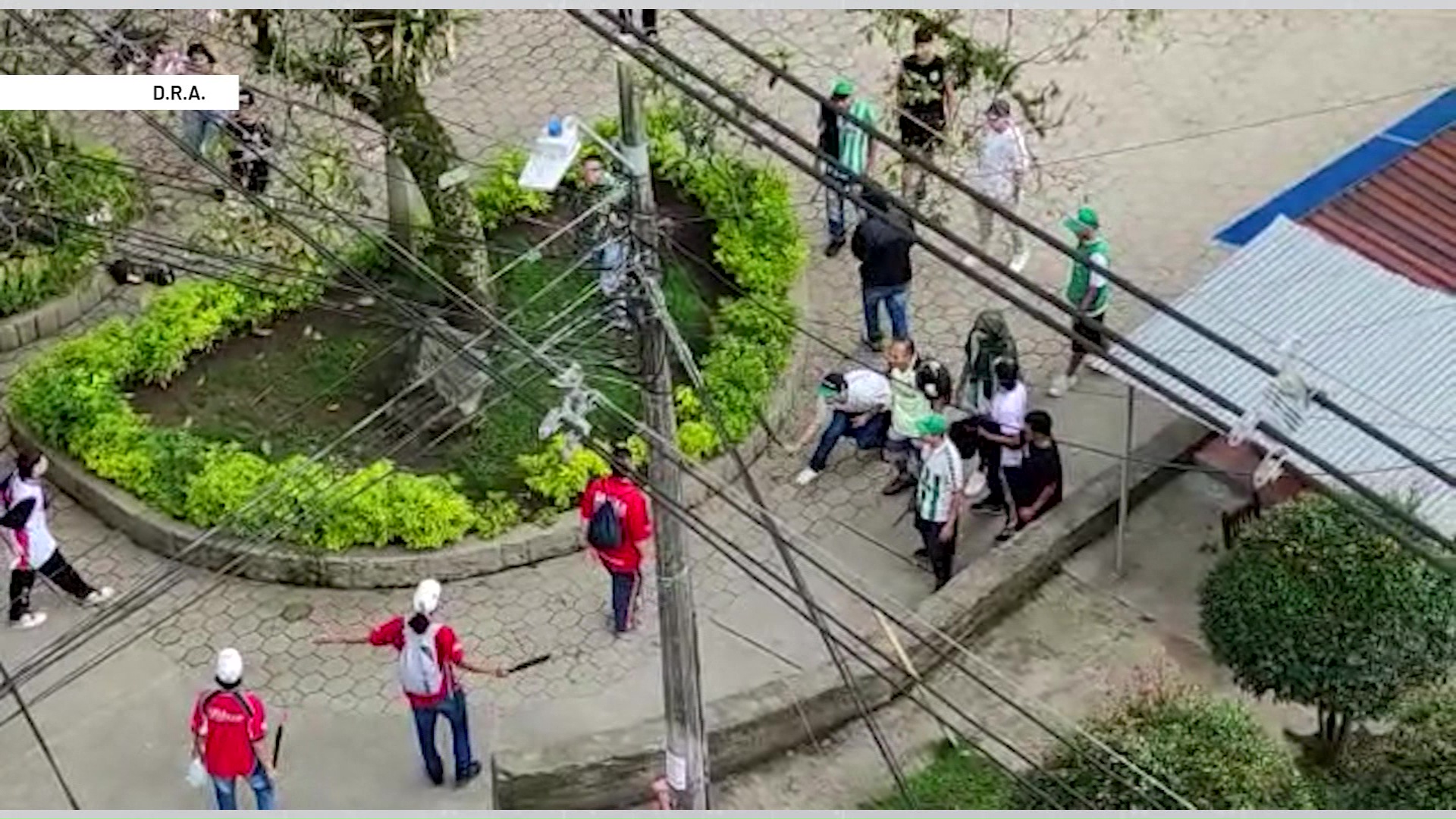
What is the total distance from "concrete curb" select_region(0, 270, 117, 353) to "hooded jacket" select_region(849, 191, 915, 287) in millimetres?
4648

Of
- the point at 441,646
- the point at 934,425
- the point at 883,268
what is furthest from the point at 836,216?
the point at 441,646

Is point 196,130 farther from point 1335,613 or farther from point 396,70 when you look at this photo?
point 1335,613

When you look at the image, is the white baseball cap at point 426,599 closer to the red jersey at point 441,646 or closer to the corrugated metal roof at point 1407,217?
the red jersey at point 441,646

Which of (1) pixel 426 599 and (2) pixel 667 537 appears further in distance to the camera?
(1) pixel 426 599

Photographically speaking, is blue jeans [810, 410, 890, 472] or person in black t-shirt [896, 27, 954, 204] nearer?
blue jeans [810, 410, 890, 472]

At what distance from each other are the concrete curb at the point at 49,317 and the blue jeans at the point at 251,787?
4344 mm

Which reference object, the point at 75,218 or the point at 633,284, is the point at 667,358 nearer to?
the point at 633,284

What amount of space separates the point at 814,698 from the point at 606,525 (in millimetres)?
1304

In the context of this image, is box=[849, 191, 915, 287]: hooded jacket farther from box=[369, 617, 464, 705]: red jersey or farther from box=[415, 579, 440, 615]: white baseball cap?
box=[415, 579, 440, 615]: white baseball cap

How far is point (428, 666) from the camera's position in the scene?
42.2 ft

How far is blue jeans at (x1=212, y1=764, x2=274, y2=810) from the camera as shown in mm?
12969

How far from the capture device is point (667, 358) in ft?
34.6

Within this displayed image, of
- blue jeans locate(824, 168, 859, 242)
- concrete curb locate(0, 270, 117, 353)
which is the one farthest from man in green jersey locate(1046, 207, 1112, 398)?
concrete curb locate(0, 270, 117, 353)

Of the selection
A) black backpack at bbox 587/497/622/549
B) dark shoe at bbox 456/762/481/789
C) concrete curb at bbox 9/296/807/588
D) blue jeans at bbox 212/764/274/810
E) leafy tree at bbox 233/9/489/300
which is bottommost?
dark shoe at bbox 456/762/481/789
